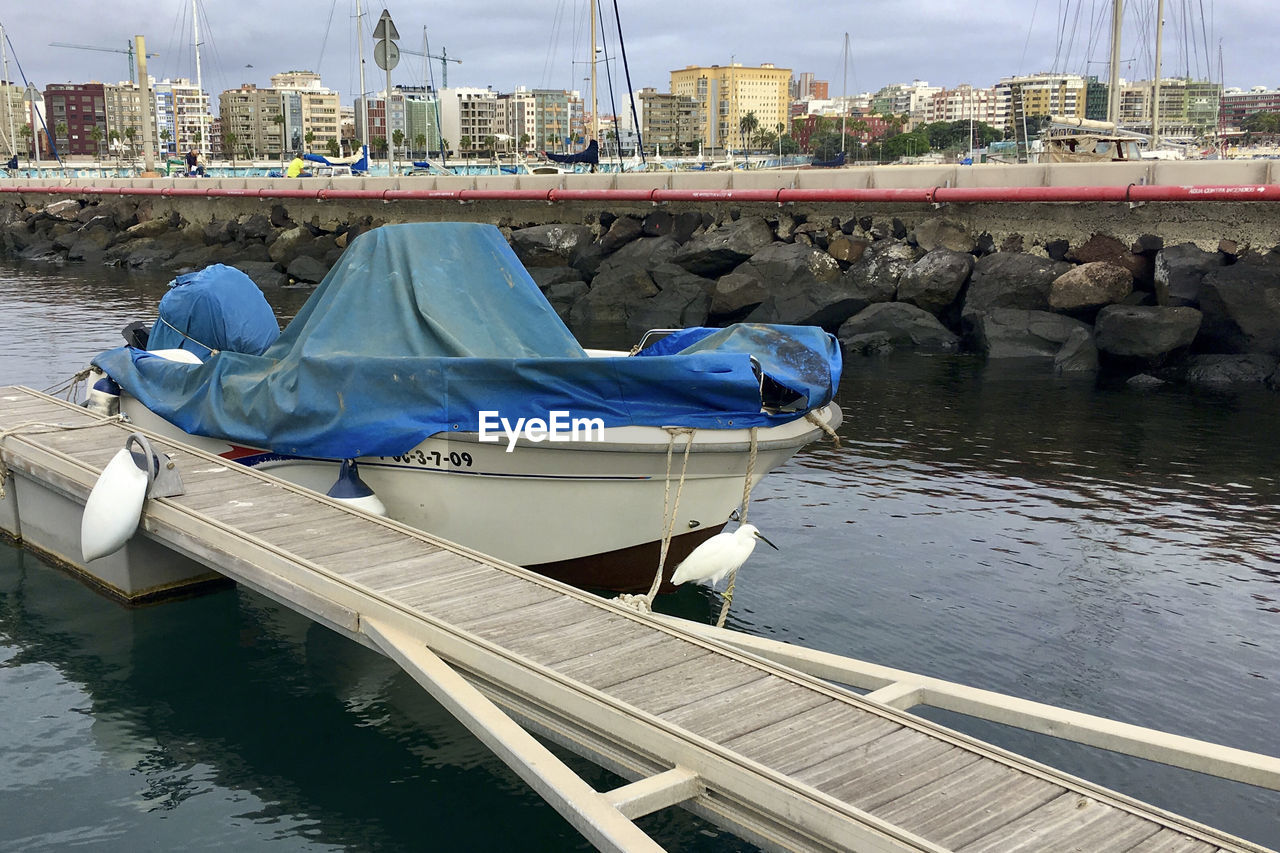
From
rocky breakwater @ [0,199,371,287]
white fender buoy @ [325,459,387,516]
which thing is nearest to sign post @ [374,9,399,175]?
rocky breakwater @ [0,199,371,287]

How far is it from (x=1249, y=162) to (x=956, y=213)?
15.9 ft

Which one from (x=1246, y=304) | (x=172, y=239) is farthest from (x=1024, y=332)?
(x=172, y=239)

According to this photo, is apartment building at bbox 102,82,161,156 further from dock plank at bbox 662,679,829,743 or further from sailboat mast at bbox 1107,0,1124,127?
dock plank at bbox 662,679,829,743

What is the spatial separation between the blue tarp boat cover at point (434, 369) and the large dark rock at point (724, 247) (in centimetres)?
1366

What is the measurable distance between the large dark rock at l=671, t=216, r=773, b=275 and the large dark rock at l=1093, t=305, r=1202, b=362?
7231 millimetres

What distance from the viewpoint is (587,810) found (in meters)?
4.46

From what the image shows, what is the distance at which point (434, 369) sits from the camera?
7855 millimetres

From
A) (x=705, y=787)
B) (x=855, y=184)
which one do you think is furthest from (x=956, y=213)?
(x=705, y=787)

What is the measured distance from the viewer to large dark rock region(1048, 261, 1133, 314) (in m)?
18.4

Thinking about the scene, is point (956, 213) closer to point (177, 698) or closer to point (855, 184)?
point (855, 184)

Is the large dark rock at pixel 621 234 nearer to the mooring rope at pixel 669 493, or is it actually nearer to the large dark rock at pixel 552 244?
the large dark rock at pixel 552 244

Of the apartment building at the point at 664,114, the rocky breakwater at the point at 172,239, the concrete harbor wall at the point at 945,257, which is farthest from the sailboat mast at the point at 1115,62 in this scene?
the apartment building at the point at 664,114

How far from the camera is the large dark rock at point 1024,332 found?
18.8 metres

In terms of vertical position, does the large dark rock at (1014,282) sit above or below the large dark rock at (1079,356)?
above
